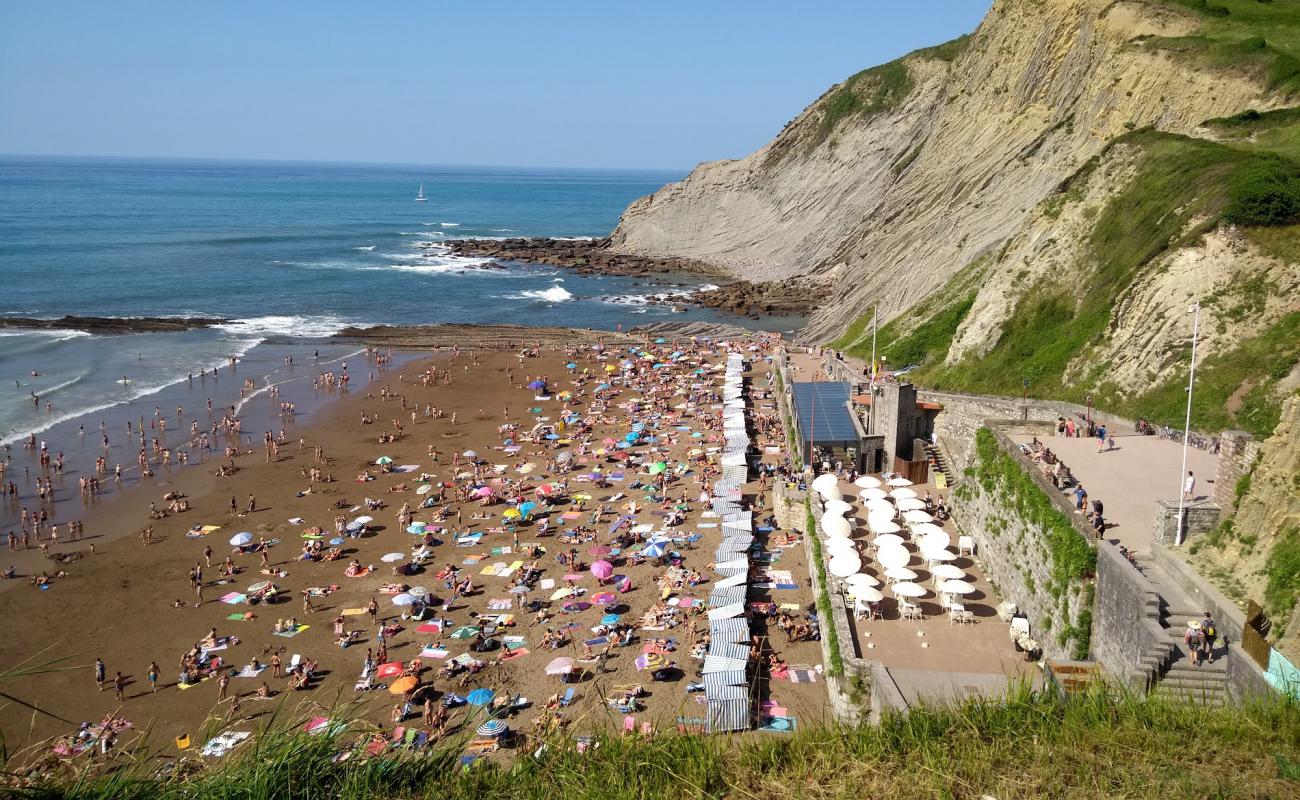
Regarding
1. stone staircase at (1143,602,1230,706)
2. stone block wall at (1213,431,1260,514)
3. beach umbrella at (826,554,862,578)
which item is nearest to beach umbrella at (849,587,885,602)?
beach umbrella at (826,554,862,578)

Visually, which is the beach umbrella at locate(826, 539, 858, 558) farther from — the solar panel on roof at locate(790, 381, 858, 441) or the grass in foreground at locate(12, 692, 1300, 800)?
the grass in foreground at locate(12, 692, 1300, 800)

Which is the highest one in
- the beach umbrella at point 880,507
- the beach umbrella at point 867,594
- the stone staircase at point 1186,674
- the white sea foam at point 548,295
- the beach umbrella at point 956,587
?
the white sea foam at point 548,295

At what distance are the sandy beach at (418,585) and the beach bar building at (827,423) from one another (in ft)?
7.38

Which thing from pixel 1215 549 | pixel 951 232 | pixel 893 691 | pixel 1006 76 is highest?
pixel 1006 76

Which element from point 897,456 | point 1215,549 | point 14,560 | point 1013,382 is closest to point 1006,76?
point 1013,382

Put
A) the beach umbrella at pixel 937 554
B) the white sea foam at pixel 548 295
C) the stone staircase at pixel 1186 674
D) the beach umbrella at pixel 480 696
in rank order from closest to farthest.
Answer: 1. the stone staircase at pixel 1186 674
2. the beach umbrella at pixel 480 696
3. the beach umbrella at pixel 937 554
4. the white sea foam at pixel 548 295

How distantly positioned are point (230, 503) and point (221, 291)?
44.5m

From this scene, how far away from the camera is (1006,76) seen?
162 ft

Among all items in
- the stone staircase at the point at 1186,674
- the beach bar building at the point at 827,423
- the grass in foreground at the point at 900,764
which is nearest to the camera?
the grass in foreground at the point at 900,764

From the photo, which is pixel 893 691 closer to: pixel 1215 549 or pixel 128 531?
pixel 1215 549

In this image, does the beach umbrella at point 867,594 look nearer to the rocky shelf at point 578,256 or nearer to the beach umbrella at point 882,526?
the beach umbrella at point 882,526

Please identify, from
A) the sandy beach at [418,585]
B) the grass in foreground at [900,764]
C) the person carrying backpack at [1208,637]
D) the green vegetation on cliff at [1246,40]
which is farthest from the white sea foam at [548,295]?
the grass in foreground at [900,764]

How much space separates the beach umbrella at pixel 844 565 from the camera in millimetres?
18562

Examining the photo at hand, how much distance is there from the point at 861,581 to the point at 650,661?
4.54 m
